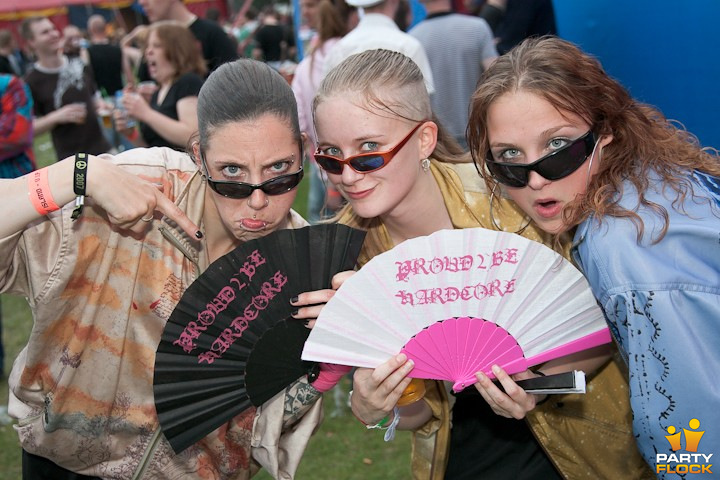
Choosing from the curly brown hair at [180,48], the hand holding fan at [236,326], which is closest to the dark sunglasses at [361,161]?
the hand holding fan at [236,326]

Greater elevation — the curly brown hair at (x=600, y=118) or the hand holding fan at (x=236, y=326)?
the curly brown hair at (x=600, y=118)

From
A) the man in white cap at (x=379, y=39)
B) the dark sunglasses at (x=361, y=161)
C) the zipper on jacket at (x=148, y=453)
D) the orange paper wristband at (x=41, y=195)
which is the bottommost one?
the zipper on jacket at (x=148, y=453)

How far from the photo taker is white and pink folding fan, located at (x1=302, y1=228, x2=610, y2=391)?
196 centimetres

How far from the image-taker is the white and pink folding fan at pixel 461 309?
6.42ft

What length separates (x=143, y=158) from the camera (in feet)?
7.75

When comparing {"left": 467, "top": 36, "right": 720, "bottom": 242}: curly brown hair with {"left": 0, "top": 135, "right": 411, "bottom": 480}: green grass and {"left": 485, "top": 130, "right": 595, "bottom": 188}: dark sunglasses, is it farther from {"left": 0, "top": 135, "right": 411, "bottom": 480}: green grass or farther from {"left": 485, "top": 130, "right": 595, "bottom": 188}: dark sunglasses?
{"left": 0, "top": 135, "right": 411, "bottom": 480}: green grass

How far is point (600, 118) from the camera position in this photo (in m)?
2.12

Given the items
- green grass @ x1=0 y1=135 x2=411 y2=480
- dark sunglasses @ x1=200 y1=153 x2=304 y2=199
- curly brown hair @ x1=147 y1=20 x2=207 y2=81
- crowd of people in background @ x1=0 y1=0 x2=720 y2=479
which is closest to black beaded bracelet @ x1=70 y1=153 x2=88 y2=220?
crowd of people in background @ x1=0 y1=0 x2=720 y2=479

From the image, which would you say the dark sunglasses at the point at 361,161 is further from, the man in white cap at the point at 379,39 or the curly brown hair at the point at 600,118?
the man in white cap at the point at 379,39

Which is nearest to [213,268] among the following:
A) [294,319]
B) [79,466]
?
[294,319]

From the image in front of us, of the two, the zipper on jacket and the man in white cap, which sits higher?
the man in white cap

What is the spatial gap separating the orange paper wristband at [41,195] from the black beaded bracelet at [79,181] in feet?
0.20

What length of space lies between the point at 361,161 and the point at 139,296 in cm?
78

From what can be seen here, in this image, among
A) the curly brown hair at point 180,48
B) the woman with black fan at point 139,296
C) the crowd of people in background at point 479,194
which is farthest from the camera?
the curly brown hair at point 180,48
